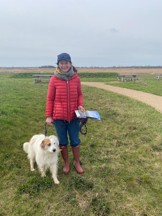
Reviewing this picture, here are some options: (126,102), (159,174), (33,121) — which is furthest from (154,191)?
(126,102)

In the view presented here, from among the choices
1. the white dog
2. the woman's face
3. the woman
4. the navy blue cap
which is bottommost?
the white dog

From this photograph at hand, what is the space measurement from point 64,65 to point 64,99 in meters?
0.59

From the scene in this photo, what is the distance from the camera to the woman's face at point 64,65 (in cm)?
479

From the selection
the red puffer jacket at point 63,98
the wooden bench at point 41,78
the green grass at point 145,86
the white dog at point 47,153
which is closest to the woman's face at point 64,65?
the red puffer jacket at point 63,98

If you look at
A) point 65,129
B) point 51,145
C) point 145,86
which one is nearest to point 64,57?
point 65,129

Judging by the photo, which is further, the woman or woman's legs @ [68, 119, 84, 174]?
woman's legs @ [68, 119, 84, 174]

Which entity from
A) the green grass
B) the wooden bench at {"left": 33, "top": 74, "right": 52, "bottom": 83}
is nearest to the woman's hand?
the green grass

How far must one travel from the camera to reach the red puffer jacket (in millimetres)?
4844

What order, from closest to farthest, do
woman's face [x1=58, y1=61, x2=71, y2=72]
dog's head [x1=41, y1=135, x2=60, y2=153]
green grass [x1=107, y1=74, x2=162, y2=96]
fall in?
dog's head [x1=41, y1=135, x2=60, y2=153]
woman's face [x1=58, y1=61, x2=71, y2=72]
green grass [x1=107, y1=74, x2=162, y2=96]

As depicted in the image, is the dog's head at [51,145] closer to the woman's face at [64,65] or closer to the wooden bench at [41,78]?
the woman's face at [64,65]

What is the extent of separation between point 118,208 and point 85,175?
3.99ft

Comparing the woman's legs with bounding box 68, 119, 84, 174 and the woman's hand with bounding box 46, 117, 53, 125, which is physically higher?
the woman's hand with bounding box 46, 117, 53, 125

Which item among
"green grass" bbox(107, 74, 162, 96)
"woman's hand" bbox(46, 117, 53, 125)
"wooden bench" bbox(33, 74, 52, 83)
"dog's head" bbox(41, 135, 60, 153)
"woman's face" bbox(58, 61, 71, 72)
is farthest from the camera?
"wooden bench" bbox(33, 74, 52, 83)

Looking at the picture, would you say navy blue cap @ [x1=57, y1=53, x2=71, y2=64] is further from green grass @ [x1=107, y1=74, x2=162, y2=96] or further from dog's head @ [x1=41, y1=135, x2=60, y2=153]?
green grass @ [x1=107, y1=74, x2=162, y2=96]
